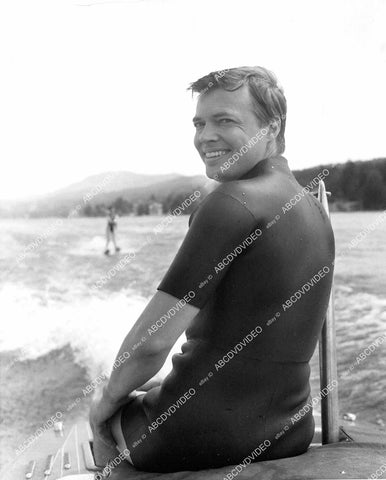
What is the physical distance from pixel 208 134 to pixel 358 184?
13.8 ft

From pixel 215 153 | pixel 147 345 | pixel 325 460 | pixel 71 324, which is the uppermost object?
pixel 215 153

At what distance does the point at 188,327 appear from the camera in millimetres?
978

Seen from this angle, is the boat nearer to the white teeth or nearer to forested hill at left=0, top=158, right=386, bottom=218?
the white teeth

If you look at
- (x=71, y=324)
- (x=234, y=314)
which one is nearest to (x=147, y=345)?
(x=234, y=314)

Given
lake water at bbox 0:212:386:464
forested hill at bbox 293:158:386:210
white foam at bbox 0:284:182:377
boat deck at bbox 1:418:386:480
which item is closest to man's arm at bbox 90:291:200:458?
boat deck at bbox 1:418:386:480

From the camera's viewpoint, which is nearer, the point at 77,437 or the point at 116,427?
the point at 116,427

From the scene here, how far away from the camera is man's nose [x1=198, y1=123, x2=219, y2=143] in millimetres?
999

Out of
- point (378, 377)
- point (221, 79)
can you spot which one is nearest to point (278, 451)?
point (221, 79)

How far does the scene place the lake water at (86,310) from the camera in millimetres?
6000

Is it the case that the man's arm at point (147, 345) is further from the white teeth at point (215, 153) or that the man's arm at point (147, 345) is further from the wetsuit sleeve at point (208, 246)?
the white teeth at point (215, 153)

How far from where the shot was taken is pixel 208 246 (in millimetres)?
864

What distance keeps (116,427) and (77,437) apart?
193cm

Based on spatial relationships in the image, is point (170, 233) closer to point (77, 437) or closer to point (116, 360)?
point (77, 437)

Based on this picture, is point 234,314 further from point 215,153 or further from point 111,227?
point 111,227
